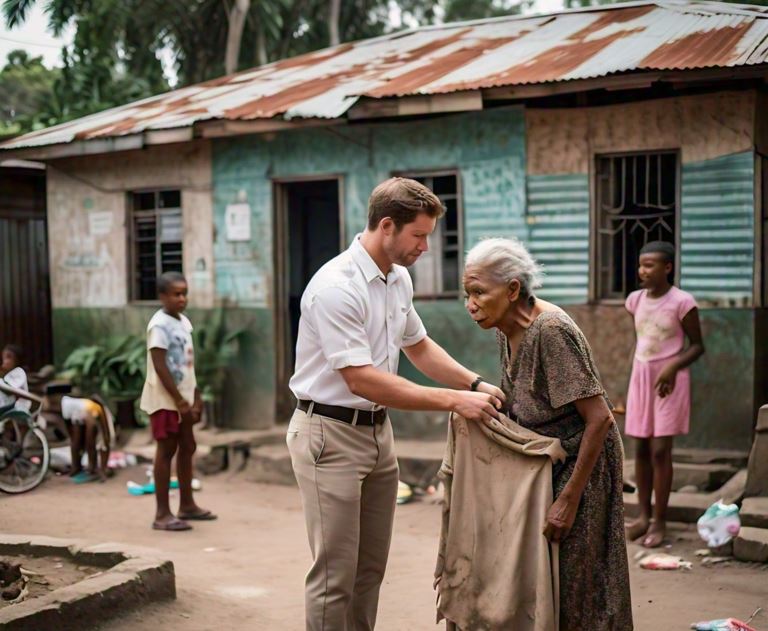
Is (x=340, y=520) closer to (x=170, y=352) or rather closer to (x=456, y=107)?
(x=170, y=352)

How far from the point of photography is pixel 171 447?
22.0ft

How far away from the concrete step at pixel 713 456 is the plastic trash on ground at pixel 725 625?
3271 millimetres

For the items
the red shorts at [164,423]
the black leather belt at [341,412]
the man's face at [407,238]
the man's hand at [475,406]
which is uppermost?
the man's face at [407,238]

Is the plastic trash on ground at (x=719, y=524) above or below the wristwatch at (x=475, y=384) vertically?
below

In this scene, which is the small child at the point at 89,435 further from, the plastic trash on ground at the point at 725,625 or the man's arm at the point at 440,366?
the plastic trash on ground at the point at 725,625

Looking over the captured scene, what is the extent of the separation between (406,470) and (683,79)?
12.8 feet

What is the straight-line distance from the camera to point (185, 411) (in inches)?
262

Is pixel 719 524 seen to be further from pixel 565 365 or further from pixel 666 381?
pixel 565 365

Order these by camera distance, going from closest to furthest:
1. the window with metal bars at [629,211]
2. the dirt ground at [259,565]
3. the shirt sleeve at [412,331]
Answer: the shirt sleeve at [412,331], the dirt ground at [259,565], the window with metal bars at [629,211]

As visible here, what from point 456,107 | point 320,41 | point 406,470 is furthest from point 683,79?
point 320,41

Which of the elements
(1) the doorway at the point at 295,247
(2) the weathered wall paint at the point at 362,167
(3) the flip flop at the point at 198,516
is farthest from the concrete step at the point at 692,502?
(1) the doorway at the point at 295,247

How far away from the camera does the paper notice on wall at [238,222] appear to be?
32.8 ft

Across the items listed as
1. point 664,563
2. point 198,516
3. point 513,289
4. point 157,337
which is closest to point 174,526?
point 198,516

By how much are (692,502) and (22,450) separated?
16.2ft
